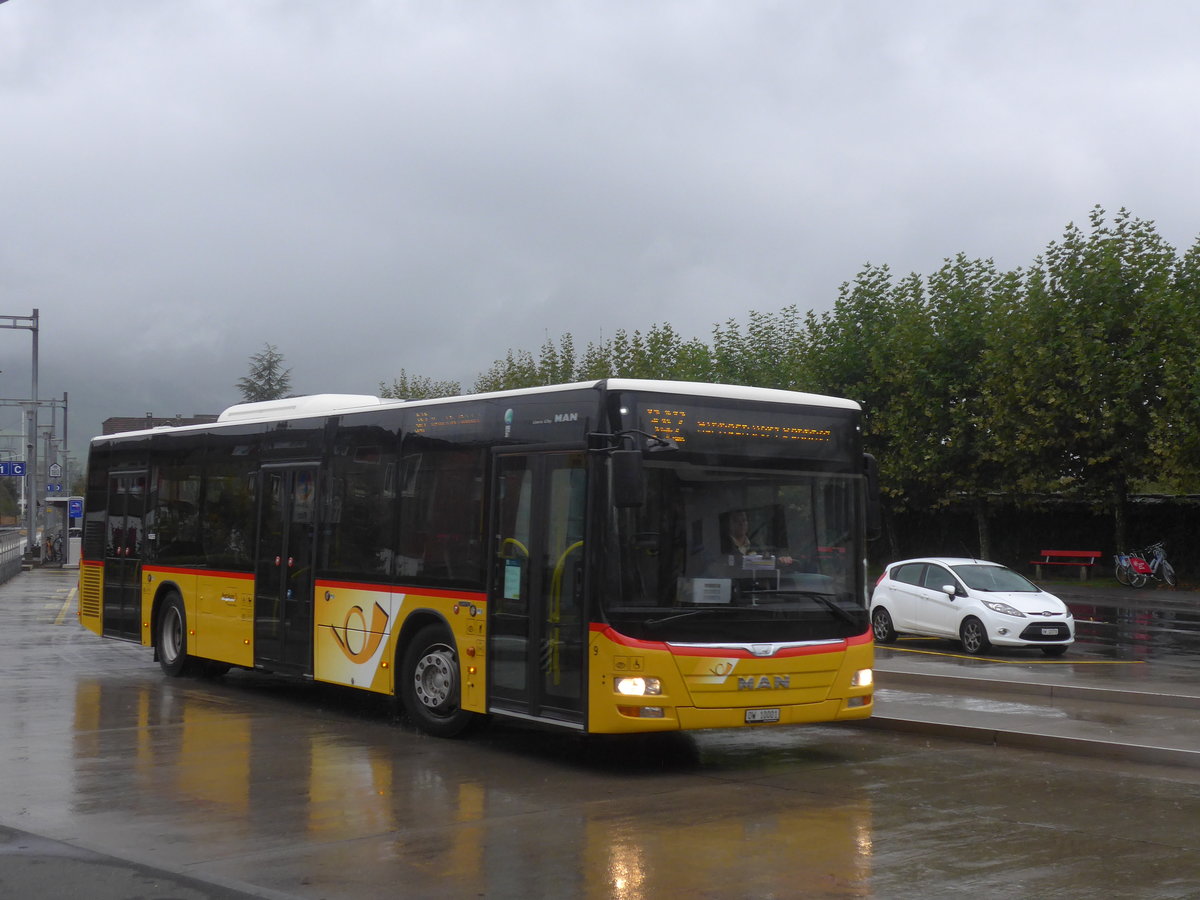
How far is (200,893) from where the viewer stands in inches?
263

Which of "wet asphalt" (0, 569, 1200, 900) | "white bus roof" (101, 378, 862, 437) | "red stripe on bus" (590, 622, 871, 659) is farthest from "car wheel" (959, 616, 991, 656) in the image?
"red stripe on bus" (590, 622, 871, 659)

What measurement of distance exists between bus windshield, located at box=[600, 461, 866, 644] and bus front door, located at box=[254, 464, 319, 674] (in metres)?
4.99

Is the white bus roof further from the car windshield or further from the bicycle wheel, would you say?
the bicycle wheel

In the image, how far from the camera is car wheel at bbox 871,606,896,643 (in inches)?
881

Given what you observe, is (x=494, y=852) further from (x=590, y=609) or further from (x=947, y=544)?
(x=947, y=544)

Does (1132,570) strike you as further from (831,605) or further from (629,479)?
(629,479)

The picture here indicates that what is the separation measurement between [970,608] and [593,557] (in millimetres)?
11865

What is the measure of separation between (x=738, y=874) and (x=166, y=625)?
38.7 feet

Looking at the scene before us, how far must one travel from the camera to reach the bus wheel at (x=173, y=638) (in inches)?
660

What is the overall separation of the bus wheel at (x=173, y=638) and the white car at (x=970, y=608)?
11155 millimetres

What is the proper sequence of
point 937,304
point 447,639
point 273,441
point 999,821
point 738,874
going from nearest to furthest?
point 738,874, point 999,821, point 447,639, point 273,441, point 937,304

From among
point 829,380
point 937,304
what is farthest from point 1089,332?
point 829,380

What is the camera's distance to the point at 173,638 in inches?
672

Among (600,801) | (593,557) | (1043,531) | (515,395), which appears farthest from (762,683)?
(1043,531)
